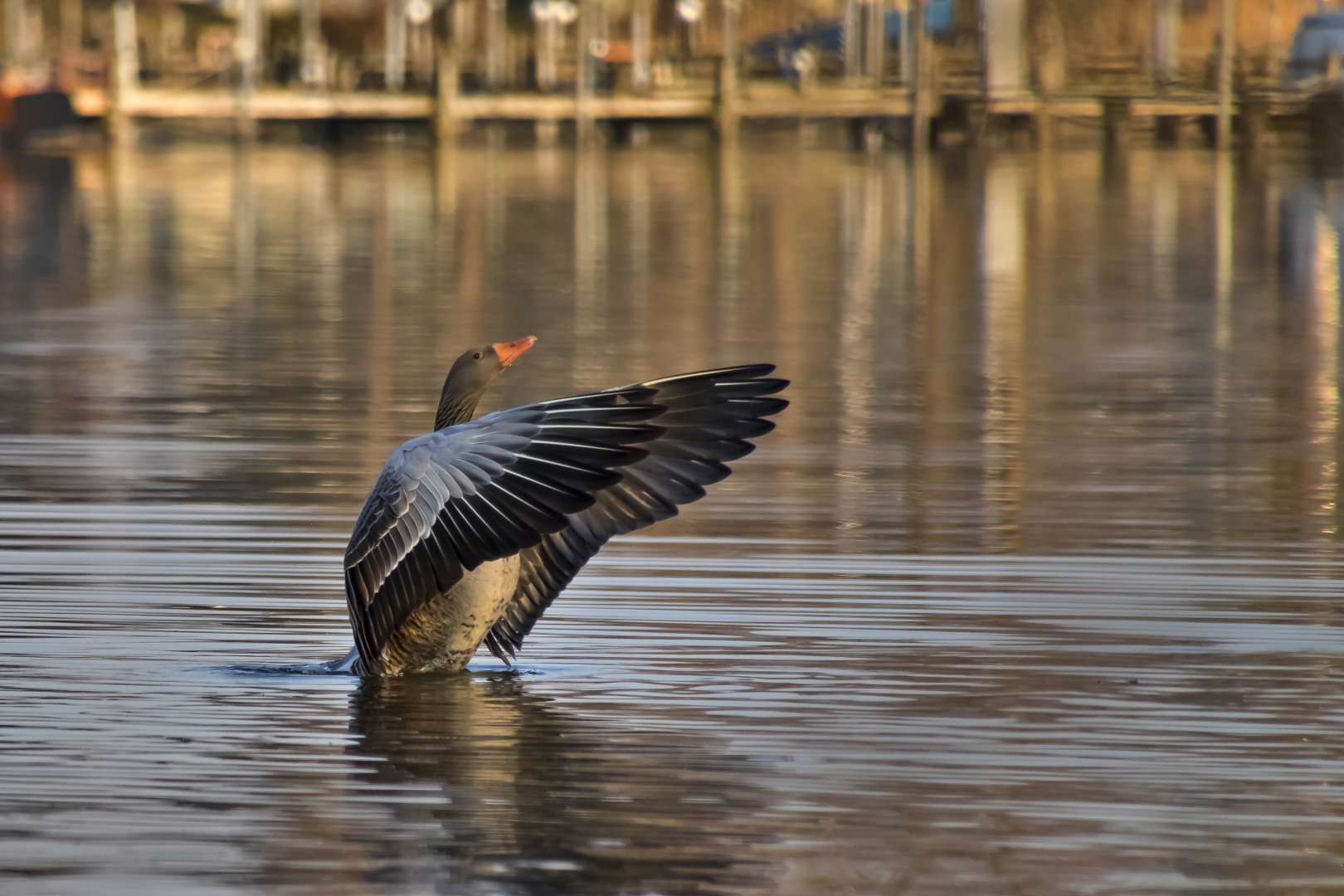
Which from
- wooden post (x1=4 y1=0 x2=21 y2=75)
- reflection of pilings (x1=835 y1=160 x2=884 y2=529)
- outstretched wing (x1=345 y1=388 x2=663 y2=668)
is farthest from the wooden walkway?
outstretched wing (x1=345 y1=388 x2=663 y2=668)

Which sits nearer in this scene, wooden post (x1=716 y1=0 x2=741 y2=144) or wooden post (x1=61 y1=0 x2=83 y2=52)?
wooden post (x1=716 y1=0 x2=741 y2=144)

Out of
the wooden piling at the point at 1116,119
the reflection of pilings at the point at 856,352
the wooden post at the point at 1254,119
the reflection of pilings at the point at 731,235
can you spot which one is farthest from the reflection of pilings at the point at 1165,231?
the wooden piling at the point at 1116,119

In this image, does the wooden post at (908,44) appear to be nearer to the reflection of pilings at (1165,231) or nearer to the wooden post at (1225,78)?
the wooden post at (1225,78)

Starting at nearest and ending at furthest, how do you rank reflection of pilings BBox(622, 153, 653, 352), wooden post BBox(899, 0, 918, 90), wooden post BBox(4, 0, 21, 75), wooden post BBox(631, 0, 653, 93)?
reflection of pilings BBox(622, 153, 653, 352)
wooden post BBox(899, 0, 918, 90)
wooden post BBox(4, 0, 21, 75)
wooden post BBox(631, 0, 653, 93)

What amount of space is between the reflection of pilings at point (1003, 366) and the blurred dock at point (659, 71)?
74.7 feet

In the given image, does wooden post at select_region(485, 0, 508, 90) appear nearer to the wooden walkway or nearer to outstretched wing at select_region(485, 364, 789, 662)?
the wooden walkway

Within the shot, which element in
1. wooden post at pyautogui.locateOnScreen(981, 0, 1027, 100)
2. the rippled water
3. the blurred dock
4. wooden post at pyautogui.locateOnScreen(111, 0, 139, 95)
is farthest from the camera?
wooden post at pyautogui.locateOnScreen(981, 0, 1027, 100)

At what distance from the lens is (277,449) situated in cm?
1266

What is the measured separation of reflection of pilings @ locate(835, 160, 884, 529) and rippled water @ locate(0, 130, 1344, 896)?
0.08 m

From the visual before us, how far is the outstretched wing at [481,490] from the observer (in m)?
6.57

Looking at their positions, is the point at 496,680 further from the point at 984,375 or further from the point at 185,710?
the point at 984,375

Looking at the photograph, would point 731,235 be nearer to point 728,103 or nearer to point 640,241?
point 640,241

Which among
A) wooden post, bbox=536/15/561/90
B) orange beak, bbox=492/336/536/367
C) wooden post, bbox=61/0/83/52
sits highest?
wooden post, bbox=61/0/83/52

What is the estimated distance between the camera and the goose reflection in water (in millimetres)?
5180
